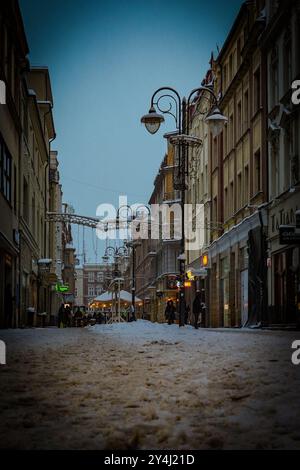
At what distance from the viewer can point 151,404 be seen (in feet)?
19.0

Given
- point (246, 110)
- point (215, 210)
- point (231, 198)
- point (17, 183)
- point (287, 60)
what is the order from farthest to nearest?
point (215, 210) → point (231, 198) → point (246, 110) → point (17, 183) → point (287, 60)

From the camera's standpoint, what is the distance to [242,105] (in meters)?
37.5

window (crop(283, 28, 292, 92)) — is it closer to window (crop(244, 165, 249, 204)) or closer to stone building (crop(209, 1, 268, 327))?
stone building (crop(209, 1, 268, 327))

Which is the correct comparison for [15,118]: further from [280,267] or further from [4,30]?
[280,267]

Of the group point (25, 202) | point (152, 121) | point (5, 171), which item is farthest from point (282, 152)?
point (25, 202)

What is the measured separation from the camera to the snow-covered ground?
4391 millimetres

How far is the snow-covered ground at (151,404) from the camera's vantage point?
4.39m

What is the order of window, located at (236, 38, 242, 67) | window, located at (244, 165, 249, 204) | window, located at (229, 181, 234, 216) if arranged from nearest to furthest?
window, located at (244, 165, 249, 204), window, located at (236, 38, 242, 67), window, located at (229, 181, 234, 216)

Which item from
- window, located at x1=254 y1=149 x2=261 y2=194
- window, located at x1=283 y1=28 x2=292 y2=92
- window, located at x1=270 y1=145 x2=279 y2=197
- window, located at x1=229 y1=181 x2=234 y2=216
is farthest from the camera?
window, located at x1=229 y1=181 x2=234 y2=216

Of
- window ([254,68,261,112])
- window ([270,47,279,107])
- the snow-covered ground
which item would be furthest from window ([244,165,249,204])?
the snow-covered ground

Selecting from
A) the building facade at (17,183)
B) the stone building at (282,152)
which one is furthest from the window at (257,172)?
the building facade at (17,183)

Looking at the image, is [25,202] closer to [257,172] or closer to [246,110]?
[246,110]
